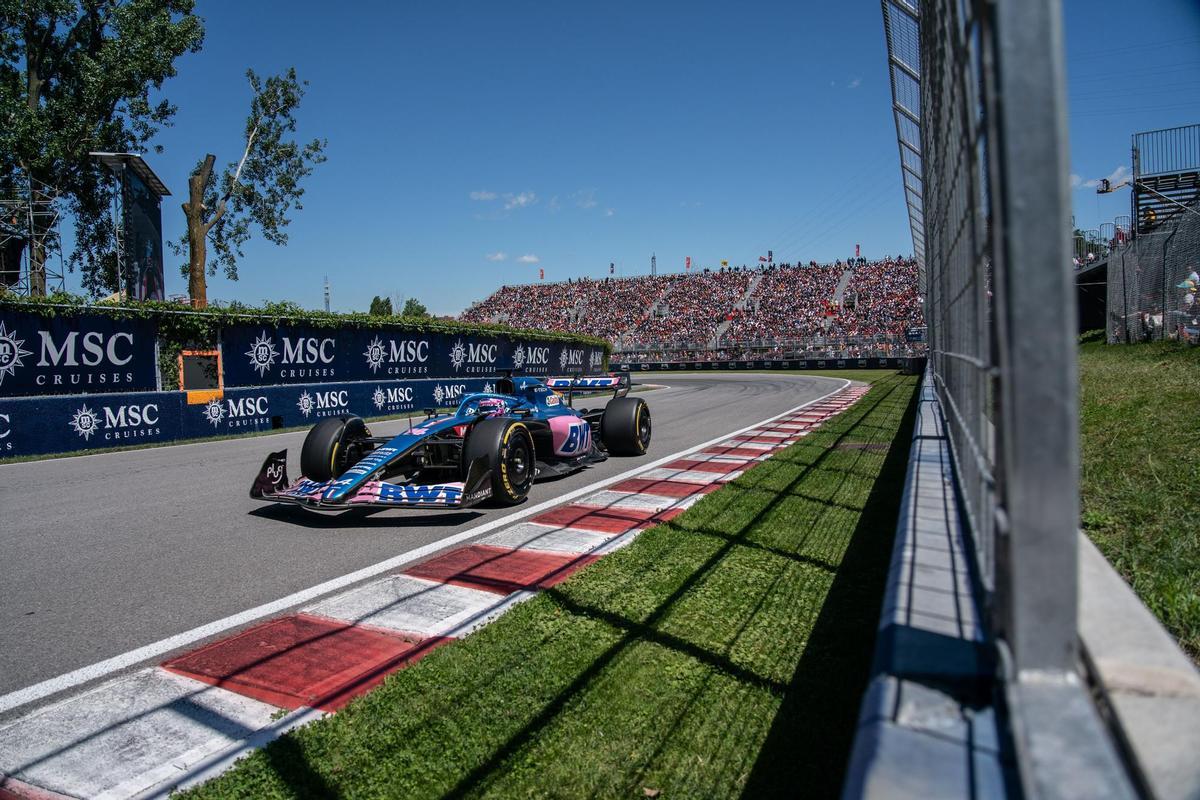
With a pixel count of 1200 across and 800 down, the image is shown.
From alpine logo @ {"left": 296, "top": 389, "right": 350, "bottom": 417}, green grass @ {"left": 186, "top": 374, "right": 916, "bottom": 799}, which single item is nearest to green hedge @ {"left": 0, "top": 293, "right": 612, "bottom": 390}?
alpine logo @ {"left": 296, "top": 389, "right": 350, "bottom": 417}

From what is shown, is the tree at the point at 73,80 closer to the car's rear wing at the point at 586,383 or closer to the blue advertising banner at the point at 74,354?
the blue advertising banner at the point at 74,354

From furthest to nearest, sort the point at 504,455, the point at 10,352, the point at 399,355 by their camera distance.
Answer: the point at 399,355 < the point at 10,352 < the point at 504,455

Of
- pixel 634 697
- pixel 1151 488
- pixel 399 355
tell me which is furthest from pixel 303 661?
pixel 399 355

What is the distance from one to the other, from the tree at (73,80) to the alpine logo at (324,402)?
11668 millimetres

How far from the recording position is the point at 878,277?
47312mm

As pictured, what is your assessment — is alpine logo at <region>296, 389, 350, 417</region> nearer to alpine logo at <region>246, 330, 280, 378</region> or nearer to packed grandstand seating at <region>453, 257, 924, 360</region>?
alpine logo at <region>246, 330, 280, 378</region>

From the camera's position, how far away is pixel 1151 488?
396cm

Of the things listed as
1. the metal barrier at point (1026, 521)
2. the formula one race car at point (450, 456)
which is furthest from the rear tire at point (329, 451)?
the metal barrier at point (1026, 521)

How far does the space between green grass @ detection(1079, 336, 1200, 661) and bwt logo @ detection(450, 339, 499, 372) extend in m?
15.0

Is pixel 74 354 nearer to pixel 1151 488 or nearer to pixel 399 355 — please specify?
pixel 399 355

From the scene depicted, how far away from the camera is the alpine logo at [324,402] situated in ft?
48.6

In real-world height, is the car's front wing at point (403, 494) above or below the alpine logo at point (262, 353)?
below

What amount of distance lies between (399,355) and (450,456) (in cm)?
1203

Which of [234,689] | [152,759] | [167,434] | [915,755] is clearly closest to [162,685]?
[234,689]
